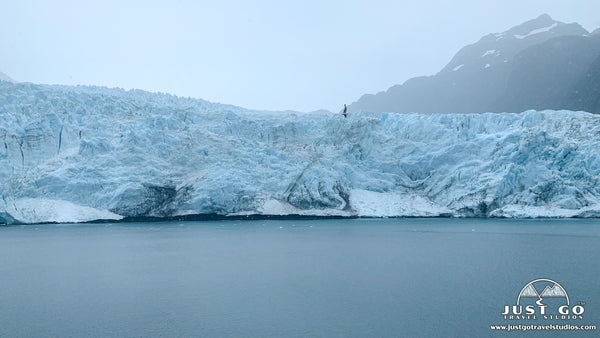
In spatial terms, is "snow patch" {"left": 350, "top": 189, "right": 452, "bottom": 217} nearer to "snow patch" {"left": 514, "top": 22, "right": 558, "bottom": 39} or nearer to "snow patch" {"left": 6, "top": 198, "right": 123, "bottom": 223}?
"snow patch" {"left": 6, "top": 198, "right": 123, "bottom": 223}

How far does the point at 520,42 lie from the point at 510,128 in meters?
80.7

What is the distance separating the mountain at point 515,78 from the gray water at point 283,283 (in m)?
62.3

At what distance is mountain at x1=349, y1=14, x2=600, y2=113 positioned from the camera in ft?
272

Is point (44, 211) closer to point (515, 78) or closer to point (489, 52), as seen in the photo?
point (515, 78)

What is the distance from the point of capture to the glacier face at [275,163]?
36531 mm

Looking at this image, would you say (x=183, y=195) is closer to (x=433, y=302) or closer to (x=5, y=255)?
(x=5, y=255)

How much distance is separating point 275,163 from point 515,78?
2745 inches

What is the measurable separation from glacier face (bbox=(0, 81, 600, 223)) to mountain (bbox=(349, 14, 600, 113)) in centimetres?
3737

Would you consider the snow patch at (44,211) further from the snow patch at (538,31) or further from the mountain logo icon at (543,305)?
the snow patch at (538,31)

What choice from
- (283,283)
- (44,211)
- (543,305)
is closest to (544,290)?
(543,305)

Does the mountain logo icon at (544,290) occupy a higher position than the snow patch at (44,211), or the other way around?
the mountain logo icon at (544,290)

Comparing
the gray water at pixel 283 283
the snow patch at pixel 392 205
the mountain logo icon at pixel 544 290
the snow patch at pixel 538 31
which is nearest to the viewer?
the gray water at pixel 283 283

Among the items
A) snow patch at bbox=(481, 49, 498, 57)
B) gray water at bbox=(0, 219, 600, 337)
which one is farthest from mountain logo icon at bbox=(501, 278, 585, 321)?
snow patch at bbox=(481, 49, 498, 57)

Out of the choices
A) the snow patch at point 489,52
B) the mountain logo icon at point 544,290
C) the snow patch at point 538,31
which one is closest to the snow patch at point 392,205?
the mountain logo icon at point 544,290
